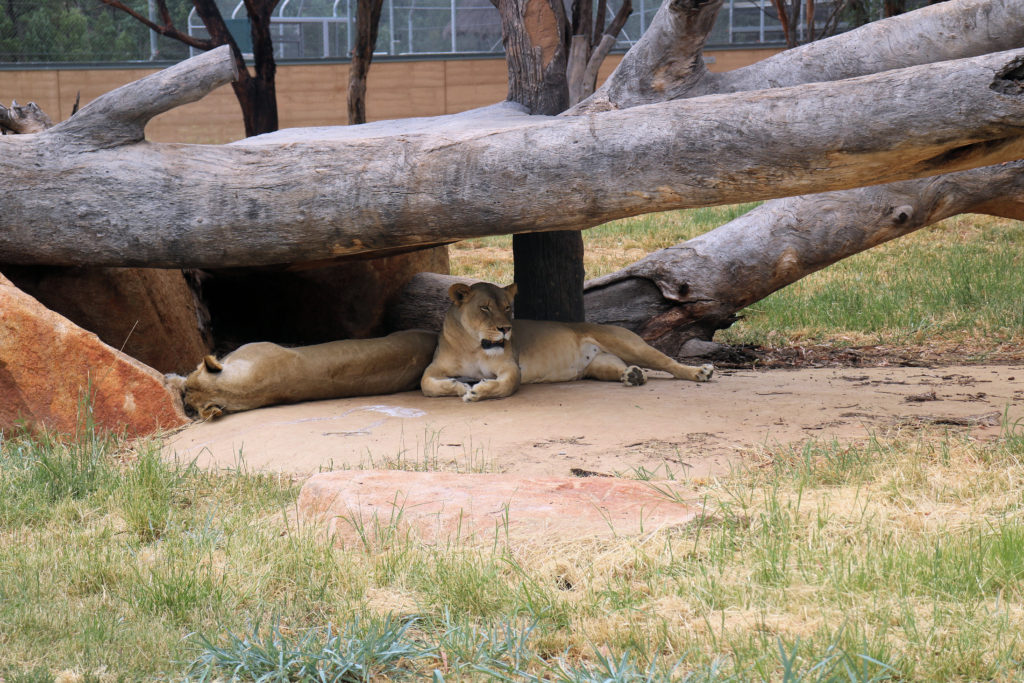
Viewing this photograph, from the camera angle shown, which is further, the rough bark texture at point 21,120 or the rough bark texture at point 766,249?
the rough bark texture at point 766,249

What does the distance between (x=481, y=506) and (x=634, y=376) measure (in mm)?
3201

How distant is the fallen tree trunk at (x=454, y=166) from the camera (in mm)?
4770

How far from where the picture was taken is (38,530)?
13.0 ft

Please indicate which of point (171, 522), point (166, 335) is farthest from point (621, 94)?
point (171, 522)

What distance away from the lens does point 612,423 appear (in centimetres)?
555

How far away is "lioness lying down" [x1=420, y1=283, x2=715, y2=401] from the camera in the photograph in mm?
6684

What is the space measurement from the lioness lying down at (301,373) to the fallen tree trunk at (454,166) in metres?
0.60

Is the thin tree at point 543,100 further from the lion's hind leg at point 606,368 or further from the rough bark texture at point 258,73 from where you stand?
the rough bark texture at point 258,73

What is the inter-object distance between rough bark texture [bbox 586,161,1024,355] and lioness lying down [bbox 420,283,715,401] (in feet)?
3.20

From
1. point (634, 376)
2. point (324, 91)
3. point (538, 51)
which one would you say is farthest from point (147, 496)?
point (324, 91)

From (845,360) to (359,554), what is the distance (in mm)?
5664

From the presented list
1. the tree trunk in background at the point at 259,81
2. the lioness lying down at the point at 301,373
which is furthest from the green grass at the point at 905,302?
the tree trunk in background at the point at 259,81

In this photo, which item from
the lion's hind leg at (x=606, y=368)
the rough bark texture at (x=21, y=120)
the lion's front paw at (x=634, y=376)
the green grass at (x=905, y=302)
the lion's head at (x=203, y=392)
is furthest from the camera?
the green grass at (x=905, y=302)

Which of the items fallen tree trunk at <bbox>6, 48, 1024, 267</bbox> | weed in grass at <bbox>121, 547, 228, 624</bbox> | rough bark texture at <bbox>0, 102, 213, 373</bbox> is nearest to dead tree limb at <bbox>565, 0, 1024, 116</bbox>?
fallen tree trunk at <bbox>6, 48, 1024, 267</bbox>
